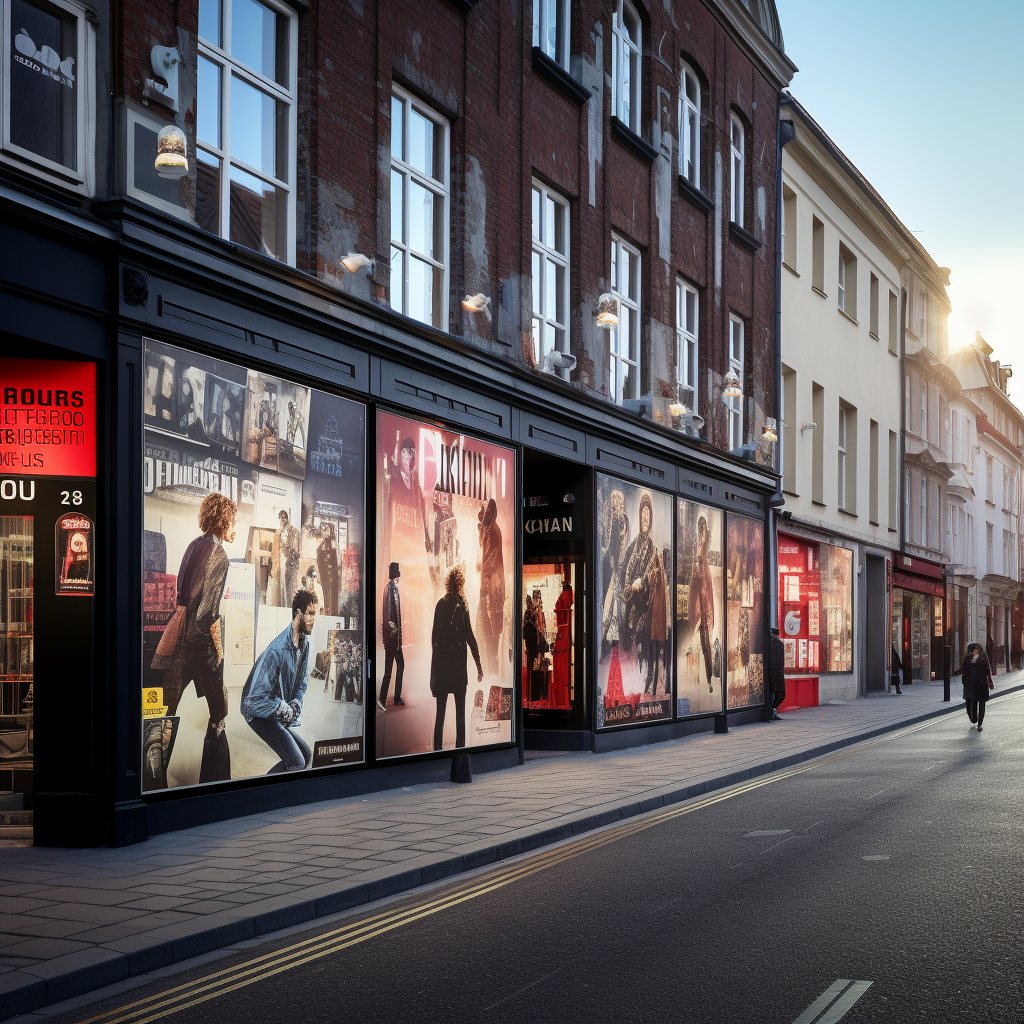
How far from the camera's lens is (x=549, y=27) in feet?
56.3

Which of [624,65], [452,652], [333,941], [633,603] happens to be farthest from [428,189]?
[333,941]

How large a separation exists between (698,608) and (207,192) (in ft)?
41.5

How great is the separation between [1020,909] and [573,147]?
1241cm

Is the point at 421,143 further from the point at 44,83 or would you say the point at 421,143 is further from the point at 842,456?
the point at 842,456

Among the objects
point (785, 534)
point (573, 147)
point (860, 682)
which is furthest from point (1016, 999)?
point (860, 682)

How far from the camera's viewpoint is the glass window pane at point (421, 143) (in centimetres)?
1393

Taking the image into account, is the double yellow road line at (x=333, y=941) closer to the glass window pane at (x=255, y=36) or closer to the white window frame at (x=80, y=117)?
the white window frame at (x=80, y=117)

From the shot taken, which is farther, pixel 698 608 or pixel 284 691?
pixel 698 608

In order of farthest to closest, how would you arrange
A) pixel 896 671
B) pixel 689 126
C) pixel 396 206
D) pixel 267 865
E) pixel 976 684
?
1. pixel 896 671
2. pixel 976 684
3. pixel 689 126
4. pixel 396 206
5. pixel 267 865

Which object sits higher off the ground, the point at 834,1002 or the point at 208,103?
the point at 208,103

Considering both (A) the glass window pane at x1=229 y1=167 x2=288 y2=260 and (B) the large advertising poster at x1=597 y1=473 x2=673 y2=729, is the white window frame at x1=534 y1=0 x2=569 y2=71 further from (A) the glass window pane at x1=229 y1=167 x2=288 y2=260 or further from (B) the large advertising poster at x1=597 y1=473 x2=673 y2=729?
(A) the glass window pane at x1=229 y1=167 x2=288 y2=260

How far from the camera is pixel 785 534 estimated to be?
27500mm

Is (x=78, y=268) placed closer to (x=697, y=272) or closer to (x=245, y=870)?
(x=245, y=870)

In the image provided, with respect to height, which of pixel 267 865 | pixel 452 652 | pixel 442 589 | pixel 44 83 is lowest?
pixel 267 865
